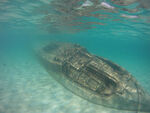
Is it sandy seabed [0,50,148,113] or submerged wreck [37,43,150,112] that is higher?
submerged wreck [37,43,150,112]

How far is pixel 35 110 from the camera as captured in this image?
6203 mm

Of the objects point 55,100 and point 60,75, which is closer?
point 55,100

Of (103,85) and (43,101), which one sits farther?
(43,101)

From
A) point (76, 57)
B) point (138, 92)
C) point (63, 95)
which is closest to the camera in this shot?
point (138, 92)

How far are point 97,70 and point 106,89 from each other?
1357 millimetres

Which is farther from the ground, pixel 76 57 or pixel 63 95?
pixel 76 57

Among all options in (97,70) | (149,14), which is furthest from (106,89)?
(149,14)

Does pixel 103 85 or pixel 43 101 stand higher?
pixel 103 85

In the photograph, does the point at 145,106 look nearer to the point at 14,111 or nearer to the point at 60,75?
the point at 60,75

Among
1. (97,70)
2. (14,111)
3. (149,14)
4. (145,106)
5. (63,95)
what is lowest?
(63,95)

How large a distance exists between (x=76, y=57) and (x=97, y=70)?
2.56 m

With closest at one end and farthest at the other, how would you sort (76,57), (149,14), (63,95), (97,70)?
(97,70), (63,95), (76,57), (149,14)

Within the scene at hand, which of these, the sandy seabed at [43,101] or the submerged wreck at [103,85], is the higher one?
the submerged wreck at [103,85]

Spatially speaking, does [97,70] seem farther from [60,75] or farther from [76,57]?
[60,75]
